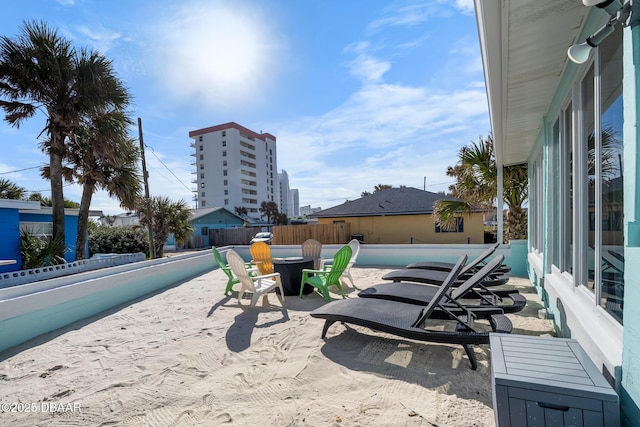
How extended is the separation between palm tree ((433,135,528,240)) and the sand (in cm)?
509

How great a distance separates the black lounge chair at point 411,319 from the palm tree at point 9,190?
777 inches

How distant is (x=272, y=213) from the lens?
54.0 metres

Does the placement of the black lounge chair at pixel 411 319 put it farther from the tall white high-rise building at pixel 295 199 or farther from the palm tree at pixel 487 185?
the tall white high-rise building at pixel 295 199

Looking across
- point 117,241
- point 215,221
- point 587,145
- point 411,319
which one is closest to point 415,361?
point 411,319

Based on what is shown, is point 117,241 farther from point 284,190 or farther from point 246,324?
point 284,190

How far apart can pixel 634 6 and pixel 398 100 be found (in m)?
8.14

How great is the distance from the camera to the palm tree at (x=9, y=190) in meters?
14.9

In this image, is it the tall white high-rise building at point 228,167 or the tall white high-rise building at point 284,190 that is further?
the tall white high-rise building at point 284,190

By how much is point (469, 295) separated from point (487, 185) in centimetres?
553

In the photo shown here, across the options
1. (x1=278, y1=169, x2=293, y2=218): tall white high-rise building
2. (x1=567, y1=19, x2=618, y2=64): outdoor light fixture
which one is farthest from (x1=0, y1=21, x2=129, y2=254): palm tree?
(x1=278, y1=169, x2=293, y2=218): tall white high-rise building

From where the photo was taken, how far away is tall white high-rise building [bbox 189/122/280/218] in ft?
207

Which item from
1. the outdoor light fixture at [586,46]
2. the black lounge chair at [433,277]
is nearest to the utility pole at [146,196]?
the black lounge chair at [433,277]

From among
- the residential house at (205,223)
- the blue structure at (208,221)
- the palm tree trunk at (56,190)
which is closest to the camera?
the palm tree trunk at (56,190)

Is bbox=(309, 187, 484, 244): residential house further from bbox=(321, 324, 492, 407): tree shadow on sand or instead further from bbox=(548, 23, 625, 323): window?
bbox=(548, 23, 625, 323): window
